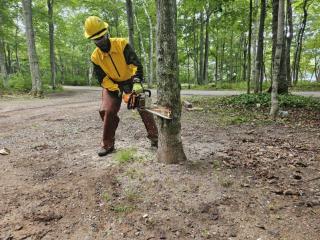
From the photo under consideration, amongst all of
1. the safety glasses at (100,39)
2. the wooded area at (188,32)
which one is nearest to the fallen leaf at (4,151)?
the safety glasses at (100,39)

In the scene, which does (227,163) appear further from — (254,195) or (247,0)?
(247,0)

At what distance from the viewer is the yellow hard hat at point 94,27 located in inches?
155

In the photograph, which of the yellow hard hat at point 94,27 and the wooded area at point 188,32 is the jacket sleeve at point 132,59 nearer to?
the yellow hard hat at point 94,27

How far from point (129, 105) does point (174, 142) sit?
824 millimetres

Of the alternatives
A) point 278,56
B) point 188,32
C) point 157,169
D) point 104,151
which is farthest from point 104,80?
point 188,32

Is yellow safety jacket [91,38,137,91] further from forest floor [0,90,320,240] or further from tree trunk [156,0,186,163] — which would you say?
forest floor [0,90,320,240]

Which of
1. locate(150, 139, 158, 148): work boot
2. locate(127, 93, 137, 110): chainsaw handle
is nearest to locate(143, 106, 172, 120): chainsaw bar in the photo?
locate(127, 93, 137, 110): chainsaw handle

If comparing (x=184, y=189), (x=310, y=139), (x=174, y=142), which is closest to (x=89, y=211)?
(x=184, y=189)

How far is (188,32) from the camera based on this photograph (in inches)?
909

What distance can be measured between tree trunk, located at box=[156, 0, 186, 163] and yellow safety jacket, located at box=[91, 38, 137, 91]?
816mm

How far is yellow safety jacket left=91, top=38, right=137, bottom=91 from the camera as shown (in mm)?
4250

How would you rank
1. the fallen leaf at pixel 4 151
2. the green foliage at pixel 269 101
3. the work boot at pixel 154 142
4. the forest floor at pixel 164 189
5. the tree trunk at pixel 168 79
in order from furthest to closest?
Result: the green foliage at pixel 269 101 < the fallen leaf at pixel 4 151 < the work boot at pixel 154 142 < the tree trunk at pixel 168 79 < the forest floor at pixel 164 189

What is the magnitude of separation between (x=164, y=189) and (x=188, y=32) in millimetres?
21301

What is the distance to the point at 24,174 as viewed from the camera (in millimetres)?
4059
